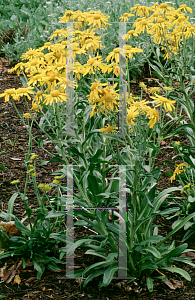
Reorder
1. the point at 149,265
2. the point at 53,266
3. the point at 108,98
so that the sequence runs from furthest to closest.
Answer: the point at 53,266
the point at 149,265
the point at 108,98

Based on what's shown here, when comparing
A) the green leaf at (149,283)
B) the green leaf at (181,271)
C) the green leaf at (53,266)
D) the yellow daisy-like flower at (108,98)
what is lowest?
the green leaf at (53,266)

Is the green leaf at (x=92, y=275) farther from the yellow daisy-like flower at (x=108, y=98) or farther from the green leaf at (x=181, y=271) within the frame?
the yellow daisy-like flower at (x=108, y=98)

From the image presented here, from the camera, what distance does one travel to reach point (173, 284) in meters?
2.42

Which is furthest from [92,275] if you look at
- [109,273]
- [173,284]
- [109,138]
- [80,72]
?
[80,72]

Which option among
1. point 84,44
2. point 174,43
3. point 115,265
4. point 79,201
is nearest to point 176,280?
point 115,265

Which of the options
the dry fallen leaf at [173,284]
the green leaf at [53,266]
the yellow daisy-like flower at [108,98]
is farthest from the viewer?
the green leaf at [53,266]

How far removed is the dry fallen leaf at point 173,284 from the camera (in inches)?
94.3

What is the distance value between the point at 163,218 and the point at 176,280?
25.7 inches

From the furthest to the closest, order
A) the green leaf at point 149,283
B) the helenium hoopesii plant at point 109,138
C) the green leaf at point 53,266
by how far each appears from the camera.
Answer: the green leaf at point 53,266 → the green leaf at point 149,283 → the helenium hoopesii plant at point 109,138
